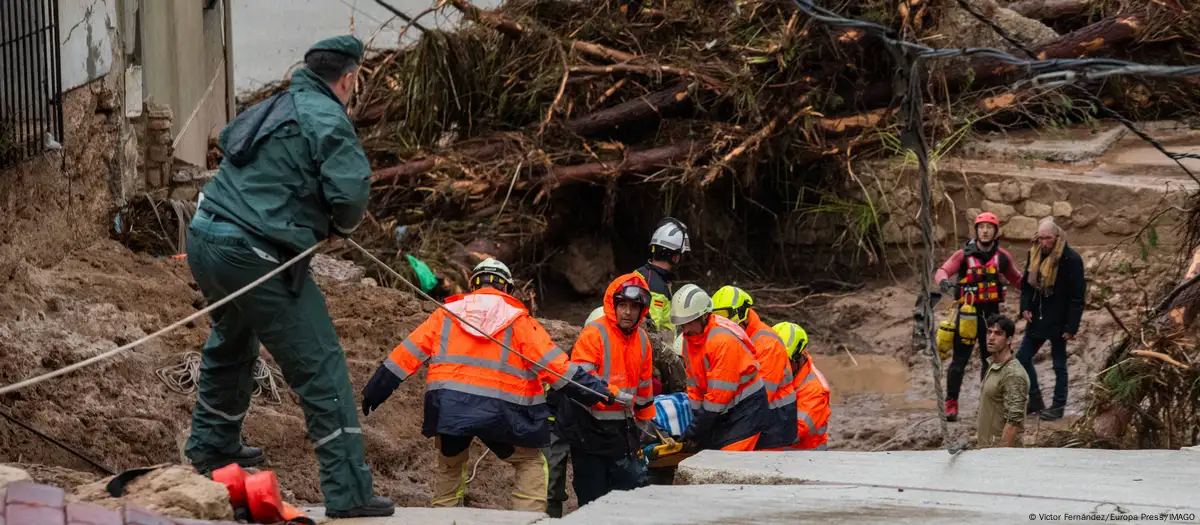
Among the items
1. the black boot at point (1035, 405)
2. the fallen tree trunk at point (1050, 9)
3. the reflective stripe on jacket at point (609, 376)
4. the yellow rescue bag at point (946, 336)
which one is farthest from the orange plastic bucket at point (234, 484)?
the fallen tree trunk at point (1050, 9)

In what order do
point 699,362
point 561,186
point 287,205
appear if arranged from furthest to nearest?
point 561,186 < point 699,362 < point 287,205

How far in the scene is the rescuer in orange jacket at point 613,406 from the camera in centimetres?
647

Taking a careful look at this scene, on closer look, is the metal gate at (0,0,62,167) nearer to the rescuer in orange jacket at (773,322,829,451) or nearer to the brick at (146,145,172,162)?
the brick at (146,145,172,162)

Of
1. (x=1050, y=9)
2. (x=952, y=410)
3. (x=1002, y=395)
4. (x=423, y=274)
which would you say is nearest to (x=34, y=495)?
(x=1002, y=395)

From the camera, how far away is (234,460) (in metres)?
5.47

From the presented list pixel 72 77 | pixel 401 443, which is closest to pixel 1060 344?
pixel 401 443

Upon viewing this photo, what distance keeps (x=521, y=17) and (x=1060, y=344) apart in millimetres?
5758

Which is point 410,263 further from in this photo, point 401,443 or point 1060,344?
point 1060,344

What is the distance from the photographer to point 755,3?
41.1 feet

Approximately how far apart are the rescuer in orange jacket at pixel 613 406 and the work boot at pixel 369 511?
1.61m

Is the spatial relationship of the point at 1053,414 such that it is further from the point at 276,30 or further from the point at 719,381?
the point at 276,30

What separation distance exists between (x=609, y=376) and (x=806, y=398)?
120 cm

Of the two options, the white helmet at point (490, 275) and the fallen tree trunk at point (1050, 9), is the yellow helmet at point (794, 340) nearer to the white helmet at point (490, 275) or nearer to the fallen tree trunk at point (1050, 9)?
the white helmet at point (490, 275)

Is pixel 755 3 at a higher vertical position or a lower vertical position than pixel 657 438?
higher
